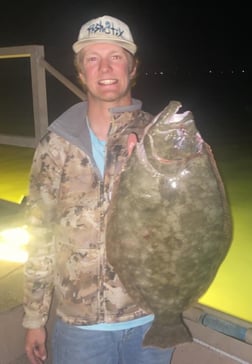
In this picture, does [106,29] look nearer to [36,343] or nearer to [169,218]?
[169,218]

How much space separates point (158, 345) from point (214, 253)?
45 cm

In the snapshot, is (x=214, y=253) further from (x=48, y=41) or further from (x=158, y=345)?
(x=48, y=41)

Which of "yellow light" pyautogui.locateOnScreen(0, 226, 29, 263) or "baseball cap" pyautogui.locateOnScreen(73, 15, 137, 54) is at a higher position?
"baseball cap" pyautogui.locateOnScreen(73, 15, 137, 54)

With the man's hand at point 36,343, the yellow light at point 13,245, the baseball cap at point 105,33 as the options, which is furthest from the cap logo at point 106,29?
the yellow light at point 13,245

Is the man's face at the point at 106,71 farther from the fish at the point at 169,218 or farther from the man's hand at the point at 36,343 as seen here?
the man's hand at the point at 36,343

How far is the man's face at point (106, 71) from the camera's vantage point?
189 centimetres

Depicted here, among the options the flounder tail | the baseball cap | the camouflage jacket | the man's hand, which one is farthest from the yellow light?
the baseball cap

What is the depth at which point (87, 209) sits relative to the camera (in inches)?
79.0

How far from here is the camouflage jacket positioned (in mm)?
1994

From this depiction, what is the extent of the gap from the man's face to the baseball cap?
0.9 inches

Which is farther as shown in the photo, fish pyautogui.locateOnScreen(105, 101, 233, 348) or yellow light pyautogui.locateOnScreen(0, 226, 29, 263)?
yellow light pyautogui.locateOnScreen(0, 226, 29, 263)

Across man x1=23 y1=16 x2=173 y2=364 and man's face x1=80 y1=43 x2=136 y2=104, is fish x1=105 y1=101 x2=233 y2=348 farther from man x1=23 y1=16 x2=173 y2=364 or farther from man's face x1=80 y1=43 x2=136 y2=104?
man's face x1=80 y1=43 x2=136 y2=104

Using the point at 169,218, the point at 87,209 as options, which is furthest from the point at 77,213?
the point at 169,218

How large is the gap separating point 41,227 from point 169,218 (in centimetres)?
64
